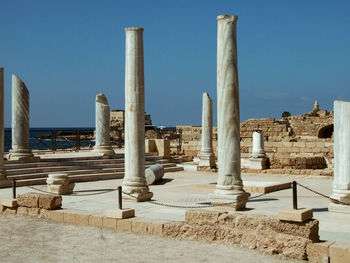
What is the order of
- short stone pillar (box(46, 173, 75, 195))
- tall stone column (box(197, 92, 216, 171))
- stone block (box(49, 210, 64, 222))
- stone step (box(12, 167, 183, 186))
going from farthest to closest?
tall stone column (box(197, 92, 216, 171)) → stone step (box(12, 167, 183, 186)) → short stone pillar (box(46, 173, 75, 195)) → stone block (box(49, 210, 64, 222))

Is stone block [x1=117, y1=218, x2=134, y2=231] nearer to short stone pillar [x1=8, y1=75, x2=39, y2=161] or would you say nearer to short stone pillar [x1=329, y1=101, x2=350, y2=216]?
short stone pillar [x1=329, y1=101, x2=350, y2=216]

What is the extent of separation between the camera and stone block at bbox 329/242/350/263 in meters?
6.62

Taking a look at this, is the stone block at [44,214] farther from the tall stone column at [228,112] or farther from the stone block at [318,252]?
the stone block at [318,252]

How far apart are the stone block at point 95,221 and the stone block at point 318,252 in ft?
13.4

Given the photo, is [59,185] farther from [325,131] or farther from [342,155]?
[325,131]

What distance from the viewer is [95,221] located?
9.52m

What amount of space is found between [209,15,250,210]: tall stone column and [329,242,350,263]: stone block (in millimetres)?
3598

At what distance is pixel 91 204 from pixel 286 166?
1280 cm

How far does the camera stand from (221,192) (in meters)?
10.4

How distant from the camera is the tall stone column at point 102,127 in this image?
2120 centimetres

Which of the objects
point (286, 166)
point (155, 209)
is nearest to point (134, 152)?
point (155, 209)

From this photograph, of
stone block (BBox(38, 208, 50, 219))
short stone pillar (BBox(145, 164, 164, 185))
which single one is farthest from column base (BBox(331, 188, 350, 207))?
short stone pillar (BBox(145, 164, 164, 185))

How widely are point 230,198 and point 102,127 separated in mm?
12032

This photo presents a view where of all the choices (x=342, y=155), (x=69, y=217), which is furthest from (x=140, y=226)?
(x=342, y=155)
